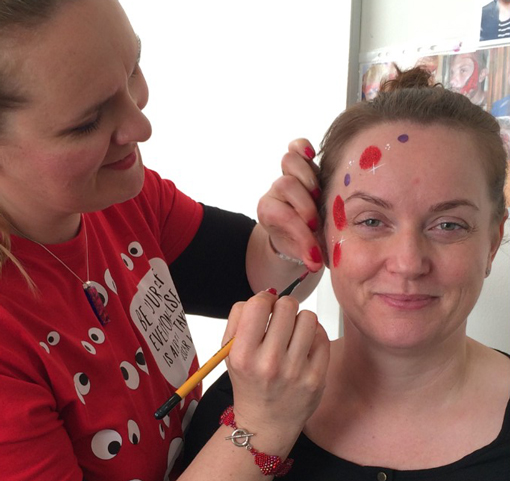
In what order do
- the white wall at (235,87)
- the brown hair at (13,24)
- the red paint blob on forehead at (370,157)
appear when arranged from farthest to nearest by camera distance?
1. the white wall at (235,87)
2. the red paint blob on forehead at (370,157)
3. the brown hair at (13,24)

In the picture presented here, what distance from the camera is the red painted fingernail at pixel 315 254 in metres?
1.13

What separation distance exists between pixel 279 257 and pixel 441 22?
0.70 metres

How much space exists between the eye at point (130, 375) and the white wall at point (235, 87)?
2.64 ft

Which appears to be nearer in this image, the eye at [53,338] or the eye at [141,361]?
the eye at [53,338]

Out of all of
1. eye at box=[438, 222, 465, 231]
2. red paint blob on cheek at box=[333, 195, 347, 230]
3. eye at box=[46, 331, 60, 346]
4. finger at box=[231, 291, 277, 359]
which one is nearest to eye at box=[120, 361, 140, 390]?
eye at box=[46, 331, 60, 346]

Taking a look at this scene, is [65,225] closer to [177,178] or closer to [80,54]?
[80,54]

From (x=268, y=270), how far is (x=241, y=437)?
1.67 ft

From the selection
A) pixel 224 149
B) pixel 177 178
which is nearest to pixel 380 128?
pixel 224 149

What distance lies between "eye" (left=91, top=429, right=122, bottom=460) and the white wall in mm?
895

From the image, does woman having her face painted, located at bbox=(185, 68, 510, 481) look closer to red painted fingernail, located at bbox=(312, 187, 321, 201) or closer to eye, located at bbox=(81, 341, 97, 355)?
red painted fingernail, located at bbox=(312, 187, 321, 201)

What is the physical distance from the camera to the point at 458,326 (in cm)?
101

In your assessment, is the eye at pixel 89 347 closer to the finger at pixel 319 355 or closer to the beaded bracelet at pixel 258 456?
the beaded bracelet at pixel 258 456

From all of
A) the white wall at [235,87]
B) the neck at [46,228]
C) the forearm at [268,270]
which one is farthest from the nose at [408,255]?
the white wall at [235,87]

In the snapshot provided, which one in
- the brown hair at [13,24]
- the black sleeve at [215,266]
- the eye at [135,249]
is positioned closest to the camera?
the brown hair at [13,24]
